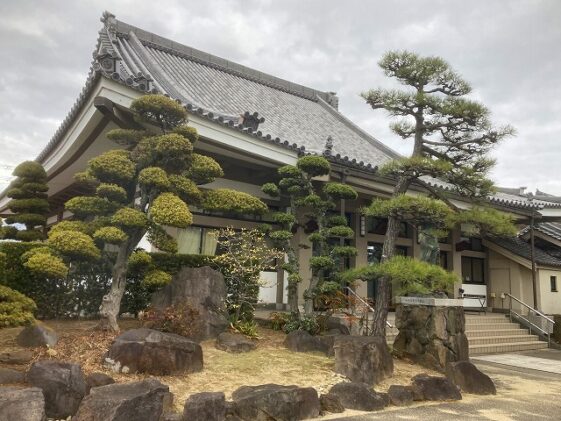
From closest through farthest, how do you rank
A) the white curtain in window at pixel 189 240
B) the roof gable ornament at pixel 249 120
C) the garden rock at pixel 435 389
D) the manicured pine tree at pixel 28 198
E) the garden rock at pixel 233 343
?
the garden rock at pixel 435 389
the garden rock at pixel 233 343
the roof gable ornament at pixel 249 120
the white curtain in window at pixel 189 240
the manicured pine tree at pixel 28 198

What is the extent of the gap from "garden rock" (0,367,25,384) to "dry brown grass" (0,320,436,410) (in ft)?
2.53

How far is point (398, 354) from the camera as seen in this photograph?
905cm

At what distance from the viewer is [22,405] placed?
412 centimetres

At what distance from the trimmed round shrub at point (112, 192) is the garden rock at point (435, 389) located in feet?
19.2

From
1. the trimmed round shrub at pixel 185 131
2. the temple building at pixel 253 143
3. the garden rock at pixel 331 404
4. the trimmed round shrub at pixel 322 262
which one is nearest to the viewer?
the garden rock at pixel 331 404

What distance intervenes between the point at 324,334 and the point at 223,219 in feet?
15.5

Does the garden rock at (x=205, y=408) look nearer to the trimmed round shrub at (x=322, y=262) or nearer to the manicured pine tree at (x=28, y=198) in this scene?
the trimmed round shrub at (x=322, y=262)

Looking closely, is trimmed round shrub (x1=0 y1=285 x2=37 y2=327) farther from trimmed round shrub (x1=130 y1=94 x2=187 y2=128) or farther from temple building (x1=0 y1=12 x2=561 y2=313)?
temple building (x1=0 y1=12 x2=561 y2=313)

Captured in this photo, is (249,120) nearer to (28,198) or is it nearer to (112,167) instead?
(112,167)

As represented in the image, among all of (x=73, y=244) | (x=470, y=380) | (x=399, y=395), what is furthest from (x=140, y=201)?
(x=470, y=380)

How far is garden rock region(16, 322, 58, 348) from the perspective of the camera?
624 cm

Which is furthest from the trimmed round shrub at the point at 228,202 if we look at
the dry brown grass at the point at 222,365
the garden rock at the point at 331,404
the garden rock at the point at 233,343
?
the garden rock at the point at 331,404

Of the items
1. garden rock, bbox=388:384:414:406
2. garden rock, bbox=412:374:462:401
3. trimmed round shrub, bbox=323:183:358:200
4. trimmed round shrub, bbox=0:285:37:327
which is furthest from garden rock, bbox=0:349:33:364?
trimmed round shrub, bbox=323:183:358:200

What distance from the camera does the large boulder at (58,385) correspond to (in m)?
4.67
